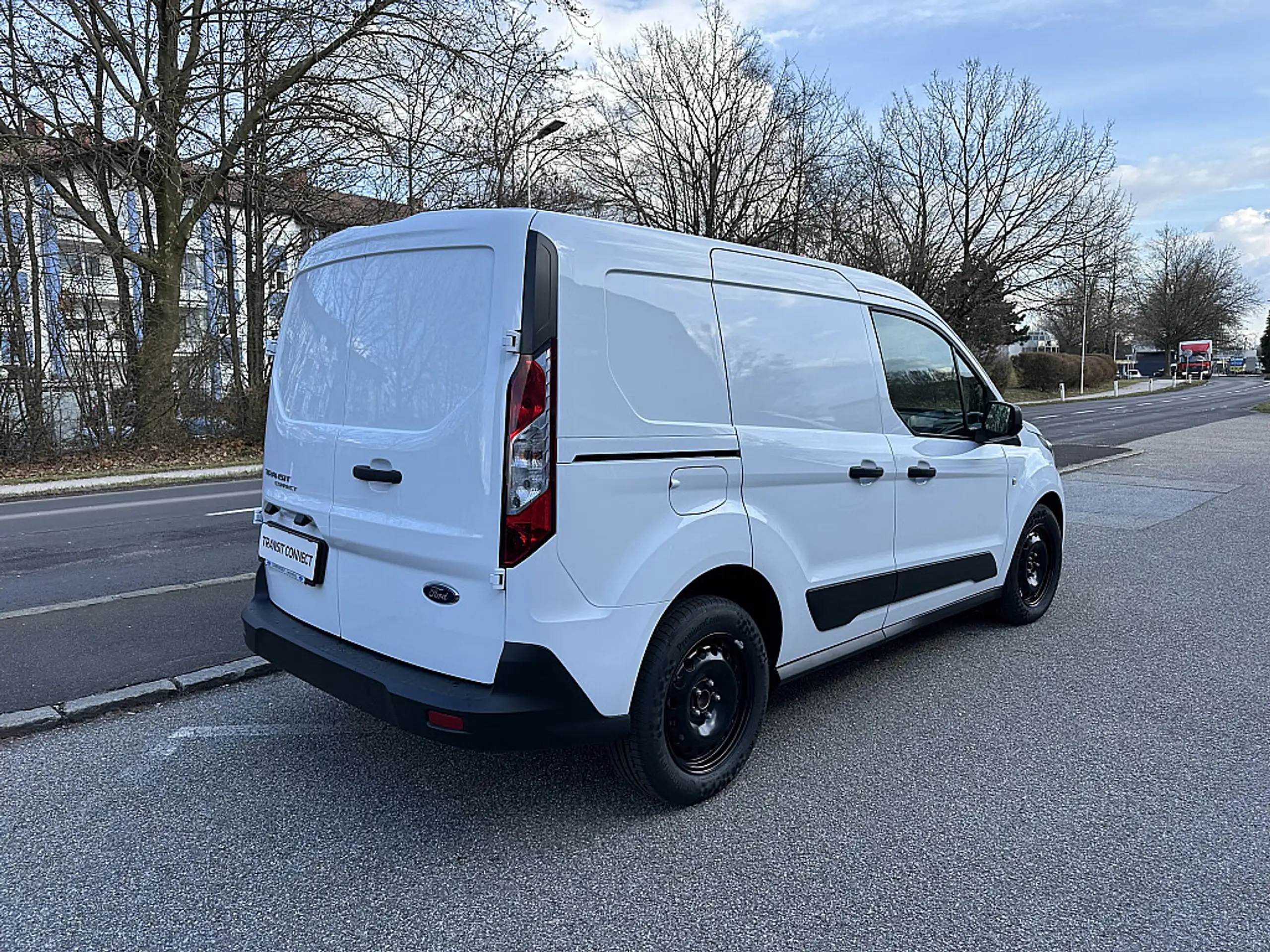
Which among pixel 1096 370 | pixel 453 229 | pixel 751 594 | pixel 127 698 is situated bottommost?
pixel 127 698

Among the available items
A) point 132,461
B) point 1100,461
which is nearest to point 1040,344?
point 1100,461

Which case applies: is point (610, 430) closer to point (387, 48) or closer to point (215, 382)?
point (387, 48)

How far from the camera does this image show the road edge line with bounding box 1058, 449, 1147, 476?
12914 millimetres

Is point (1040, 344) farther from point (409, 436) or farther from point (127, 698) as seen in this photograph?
point (409, 436)

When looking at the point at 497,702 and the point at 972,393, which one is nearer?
the point at 497,702

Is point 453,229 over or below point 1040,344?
below

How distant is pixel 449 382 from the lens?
9.24 feet

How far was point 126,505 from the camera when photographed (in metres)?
11.4

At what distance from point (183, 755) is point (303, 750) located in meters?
0.48

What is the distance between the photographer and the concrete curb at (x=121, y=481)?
13.3m

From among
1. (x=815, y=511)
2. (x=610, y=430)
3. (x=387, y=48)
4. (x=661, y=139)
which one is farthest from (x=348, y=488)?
(x=661, y=139)

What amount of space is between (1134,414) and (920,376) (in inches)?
1207

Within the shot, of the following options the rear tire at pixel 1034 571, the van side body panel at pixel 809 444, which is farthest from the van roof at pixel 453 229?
the rear tire at pixel 1034 571

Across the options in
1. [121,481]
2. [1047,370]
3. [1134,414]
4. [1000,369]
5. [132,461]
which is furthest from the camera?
[1047,370]
